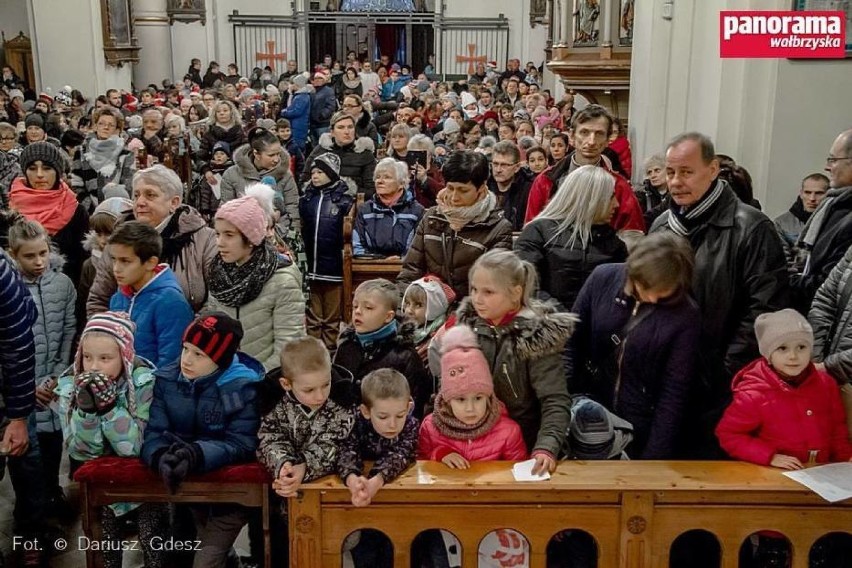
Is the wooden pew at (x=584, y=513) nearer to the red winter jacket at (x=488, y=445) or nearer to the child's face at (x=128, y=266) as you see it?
the red winter jacket at (x=488, y=445)

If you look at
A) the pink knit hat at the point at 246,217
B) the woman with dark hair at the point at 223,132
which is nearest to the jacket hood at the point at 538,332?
the pink knit hat at the point at 246,217

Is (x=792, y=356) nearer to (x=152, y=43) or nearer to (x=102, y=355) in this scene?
(x=102, y=355)

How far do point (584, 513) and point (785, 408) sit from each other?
2.64 feet

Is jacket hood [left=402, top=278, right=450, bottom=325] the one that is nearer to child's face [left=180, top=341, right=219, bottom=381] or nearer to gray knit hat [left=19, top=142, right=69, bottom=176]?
child's face [left=180, top=341, right=219, bottom=381]

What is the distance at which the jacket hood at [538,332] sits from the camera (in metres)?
3.15

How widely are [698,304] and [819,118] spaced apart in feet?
7.86

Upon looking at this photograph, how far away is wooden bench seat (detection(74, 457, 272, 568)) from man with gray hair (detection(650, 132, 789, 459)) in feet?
5.16

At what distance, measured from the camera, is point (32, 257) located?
425 cm

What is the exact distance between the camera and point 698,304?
349 centimetres

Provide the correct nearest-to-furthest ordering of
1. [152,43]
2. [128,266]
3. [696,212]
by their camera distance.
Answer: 1. [696,212]
2. [128,266]
3. [152,43]

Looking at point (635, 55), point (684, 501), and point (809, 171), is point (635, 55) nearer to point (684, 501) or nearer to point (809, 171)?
point (809, 171)

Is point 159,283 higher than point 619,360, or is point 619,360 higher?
point 159,283

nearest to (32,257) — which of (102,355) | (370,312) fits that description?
(102,355)

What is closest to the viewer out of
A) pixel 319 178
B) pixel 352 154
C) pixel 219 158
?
pixel 319 178
